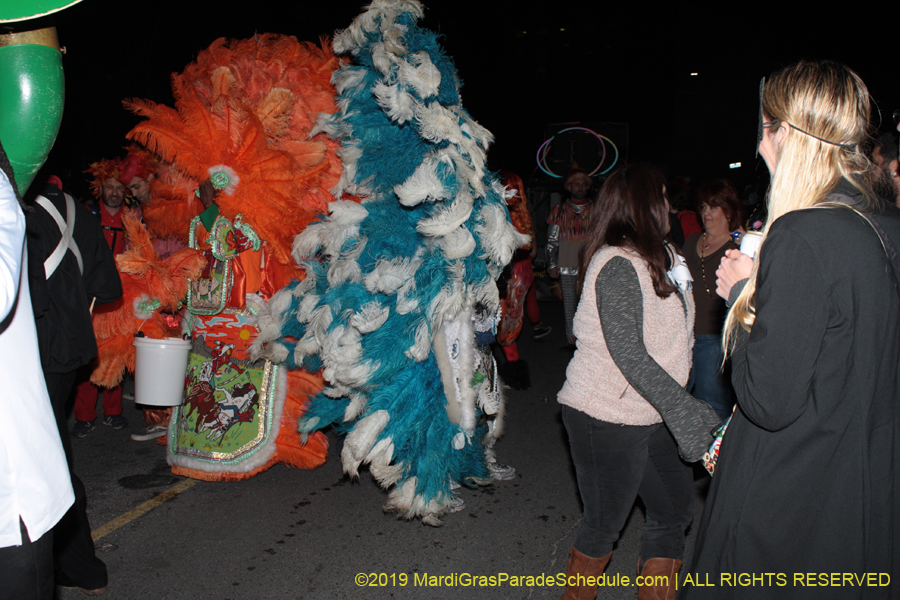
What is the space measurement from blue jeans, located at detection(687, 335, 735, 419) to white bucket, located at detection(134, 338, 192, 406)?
3211 mm

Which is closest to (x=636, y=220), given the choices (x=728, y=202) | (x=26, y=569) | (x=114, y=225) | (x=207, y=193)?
(x=26, y=569)

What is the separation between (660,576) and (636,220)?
1.33 m

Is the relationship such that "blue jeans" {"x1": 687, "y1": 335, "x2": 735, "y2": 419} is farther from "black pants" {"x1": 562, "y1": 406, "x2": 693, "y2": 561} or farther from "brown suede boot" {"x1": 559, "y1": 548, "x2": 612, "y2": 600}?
"brown suede boot" {"x1": 559, "y1": 548, "x2": 612, "y2": 600}

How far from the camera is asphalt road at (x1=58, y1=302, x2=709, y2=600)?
9.09 feet

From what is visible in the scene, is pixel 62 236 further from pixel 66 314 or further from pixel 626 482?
pixel 626 482

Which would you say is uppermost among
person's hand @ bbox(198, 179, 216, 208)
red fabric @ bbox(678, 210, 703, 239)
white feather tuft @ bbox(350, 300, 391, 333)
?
person's hand @ bbox(198, 179, 216, 208)

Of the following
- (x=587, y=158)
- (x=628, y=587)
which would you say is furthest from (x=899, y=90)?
(x=628, y=587)

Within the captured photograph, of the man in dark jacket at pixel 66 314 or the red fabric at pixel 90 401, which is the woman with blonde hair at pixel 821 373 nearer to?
the man in dark jacket at pixel 66 314

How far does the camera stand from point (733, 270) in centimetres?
156

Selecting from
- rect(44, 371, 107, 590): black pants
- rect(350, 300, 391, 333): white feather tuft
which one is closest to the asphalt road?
rect(44, 371, 107, 590): black pants

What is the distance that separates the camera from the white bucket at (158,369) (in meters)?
3.53

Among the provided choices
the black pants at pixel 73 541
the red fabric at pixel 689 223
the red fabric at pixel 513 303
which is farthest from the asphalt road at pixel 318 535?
the red fabric at pixel 689 223

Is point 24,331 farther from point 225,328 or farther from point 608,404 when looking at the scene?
point 225,328

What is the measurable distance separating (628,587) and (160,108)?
142 inches
